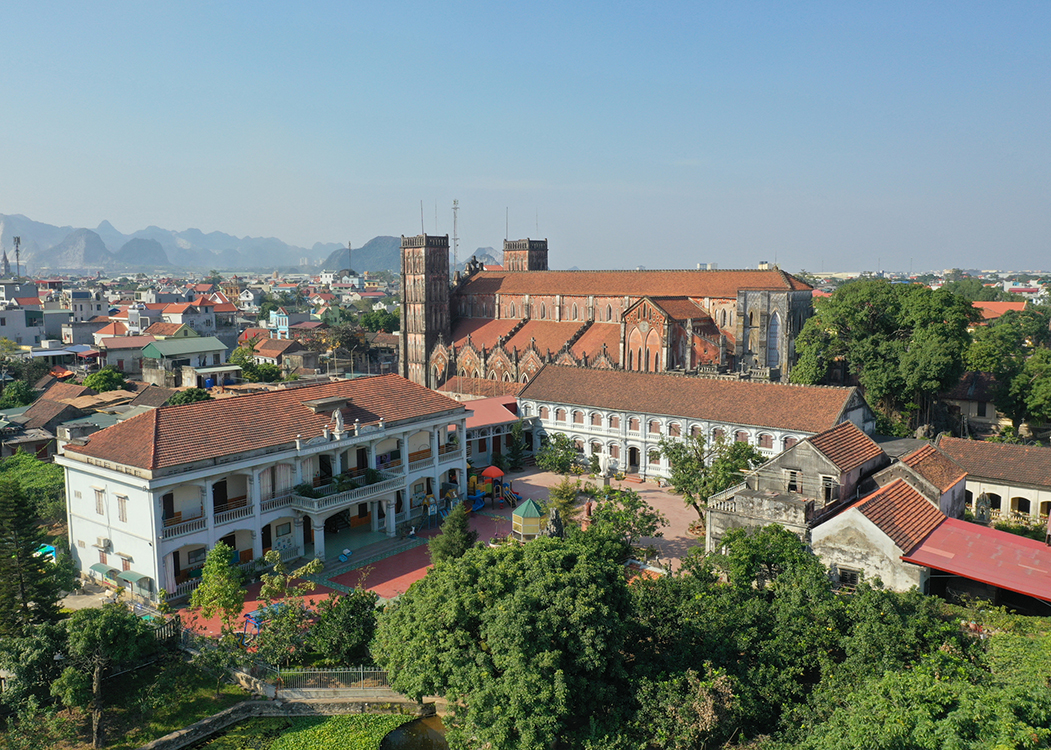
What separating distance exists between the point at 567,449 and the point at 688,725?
102ft

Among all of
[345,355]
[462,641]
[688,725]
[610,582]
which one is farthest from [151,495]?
[345,355]

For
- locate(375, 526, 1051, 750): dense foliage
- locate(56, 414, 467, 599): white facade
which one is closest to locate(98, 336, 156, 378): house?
locate(56, 414, 467, 599): white facade

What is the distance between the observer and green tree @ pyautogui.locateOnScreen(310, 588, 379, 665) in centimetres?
2427

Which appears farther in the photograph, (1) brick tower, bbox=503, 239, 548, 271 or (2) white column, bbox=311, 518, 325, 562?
(1) brick tower, bbox=503, 239, 548, 271

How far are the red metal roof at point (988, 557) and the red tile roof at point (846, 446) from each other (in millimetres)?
4479

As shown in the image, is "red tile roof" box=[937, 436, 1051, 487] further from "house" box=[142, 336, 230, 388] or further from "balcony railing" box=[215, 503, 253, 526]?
"house" box=[142, 336, 230, 388]

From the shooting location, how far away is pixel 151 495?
2858 centimetres

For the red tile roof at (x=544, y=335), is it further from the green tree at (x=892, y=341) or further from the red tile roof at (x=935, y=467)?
the red tile roof at (x=935, y=467)

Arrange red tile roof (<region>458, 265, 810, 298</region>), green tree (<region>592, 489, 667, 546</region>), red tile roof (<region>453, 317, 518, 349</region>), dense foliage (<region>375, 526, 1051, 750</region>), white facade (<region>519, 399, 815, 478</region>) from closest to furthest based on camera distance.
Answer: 1. dense foliage (<region>375, 526, 1051, 750</region>)
2. green tree (<region>592, 489, 667, 546</region>)
3. white facade (<region>519, 399, 815, 478</region>)
4. red tile roof (<region>458, 265, 810, 298</region>)
5. red tile roof (<region>453, 317, 518, 349</region>)

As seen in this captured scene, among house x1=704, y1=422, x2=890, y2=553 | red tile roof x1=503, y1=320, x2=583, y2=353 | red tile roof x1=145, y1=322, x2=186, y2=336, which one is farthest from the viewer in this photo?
red tile roof x1=145, y1=322, x2=186, y2=336

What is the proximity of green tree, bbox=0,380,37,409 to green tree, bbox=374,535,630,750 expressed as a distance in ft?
175

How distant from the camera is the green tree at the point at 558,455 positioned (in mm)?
48344

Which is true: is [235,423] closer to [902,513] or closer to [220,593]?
[220,593]

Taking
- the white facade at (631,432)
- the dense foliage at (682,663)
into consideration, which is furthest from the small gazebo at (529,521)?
the white facade at (631,432)
